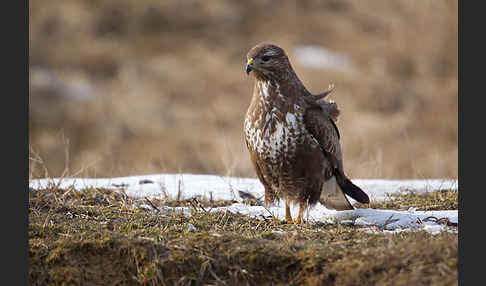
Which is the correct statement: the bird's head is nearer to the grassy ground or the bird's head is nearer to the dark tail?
the dark tail

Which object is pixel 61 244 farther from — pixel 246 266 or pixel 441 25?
pixel 441 25

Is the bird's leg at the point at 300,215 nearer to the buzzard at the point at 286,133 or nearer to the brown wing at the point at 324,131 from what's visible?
the buzzard at the point at 286,133

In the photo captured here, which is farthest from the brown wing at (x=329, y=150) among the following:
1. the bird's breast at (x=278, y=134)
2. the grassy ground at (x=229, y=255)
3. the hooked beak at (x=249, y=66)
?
the grassy ground at (x=229, y=255)

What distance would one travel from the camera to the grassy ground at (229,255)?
11.8 feet

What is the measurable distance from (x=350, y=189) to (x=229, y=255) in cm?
196

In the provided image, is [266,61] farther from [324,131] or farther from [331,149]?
[331,149]

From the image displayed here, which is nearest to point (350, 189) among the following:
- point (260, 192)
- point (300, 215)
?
point (300, 215)

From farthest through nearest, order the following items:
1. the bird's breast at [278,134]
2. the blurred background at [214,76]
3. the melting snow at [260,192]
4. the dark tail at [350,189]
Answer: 1. the blurred background at [214,76]
2. the dark tail at [350,189]
3. the bird's breast at [278,134]
4. the melting snow at [260,192]

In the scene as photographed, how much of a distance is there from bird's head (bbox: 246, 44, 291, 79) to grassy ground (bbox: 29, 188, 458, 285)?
1328mm

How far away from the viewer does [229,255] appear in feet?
13.1

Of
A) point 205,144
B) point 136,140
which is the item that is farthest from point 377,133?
point 136,140

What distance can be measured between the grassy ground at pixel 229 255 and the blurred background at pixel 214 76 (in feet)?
22.0

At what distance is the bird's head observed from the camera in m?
5.12

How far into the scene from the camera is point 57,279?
156 inches
